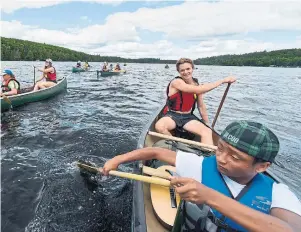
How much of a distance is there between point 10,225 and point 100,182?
5.84 feet

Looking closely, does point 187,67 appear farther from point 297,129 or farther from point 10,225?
point 297,129

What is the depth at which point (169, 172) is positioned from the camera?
3.15 m

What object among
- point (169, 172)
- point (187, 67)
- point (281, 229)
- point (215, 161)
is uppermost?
point (187, 67)

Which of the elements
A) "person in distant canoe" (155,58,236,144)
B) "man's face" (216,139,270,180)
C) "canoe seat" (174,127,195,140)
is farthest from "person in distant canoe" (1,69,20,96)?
"man's face" (216,139,270,180)

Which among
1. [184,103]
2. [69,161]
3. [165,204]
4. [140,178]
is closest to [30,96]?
[69,161]

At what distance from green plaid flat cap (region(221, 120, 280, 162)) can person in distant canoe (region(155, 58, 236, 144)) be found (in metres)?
3.42

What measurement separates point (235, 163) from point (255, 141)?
8.9 inches

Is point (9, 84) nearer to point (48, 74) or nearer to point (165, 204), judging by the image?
point (48, 74)

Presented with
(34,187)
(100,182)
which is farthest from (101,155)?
(34,187)

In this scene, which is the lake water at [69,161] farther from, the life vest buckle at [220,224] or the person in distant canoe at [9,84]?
the life vest buckle at [220,224]

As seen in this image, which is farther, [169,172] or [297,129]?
[297,129]

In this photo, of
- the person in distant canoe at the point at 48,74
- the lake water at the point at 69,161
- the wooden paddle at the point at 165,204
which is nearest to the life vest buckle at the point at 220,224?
the wooden paddle at the point at 165,204

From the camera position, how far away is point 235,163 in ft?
6.30

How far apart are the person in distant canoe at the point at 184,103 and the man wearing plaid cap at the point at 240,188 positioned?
3302mm
